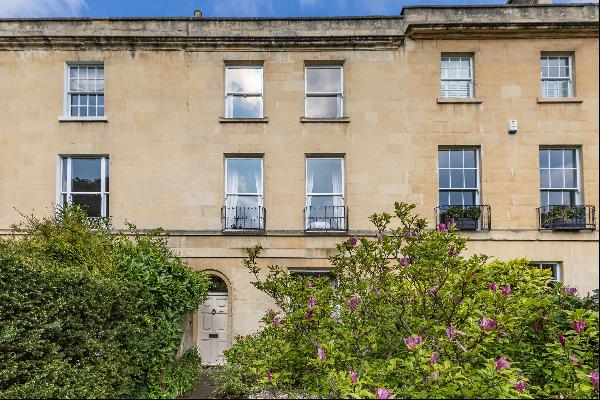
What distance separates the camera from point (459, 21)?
12.4m

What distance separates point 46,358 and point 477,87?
12.9 meters

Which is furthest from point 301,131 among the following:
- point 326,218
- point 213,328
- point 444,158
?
point 213,328

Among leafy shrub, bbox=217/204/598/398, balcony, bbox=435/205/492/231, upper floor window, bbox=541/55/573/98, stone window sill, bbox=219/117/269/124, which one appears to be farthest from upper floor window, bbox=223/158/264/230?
upper floor window, bbox=541/55/573/98

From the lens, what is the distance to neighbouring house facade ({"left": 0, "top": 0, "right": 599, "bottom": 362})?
39.2 feet

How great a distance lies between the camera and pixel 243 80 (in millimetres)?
12664

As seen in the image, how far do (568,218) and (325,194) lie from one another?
7.41m

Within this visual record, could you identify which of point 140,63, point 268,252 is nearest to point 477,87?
point 268,252

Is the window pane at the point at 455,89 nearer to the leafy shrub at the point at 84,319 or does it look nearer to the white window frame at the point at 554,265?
the white window frame at the point at 554,265

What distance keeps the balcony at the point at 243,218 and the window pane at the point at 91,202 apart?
3.90 m

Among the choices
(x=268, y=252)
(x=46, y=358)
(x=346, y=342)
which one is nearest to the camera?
(x=346, y=342)

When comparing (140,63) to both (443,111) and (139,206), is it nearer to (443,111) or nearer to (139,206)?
(139,206)

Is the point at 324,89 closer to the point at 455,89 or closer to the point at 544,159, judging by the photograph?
the point at 455,89

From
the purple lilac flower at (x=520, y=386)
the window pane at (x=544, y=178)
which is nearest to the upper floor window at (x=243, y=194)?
the purple lilac flower at (x=520, y=386)

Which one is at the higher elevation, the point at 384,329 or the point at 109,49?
the point at 109,49
